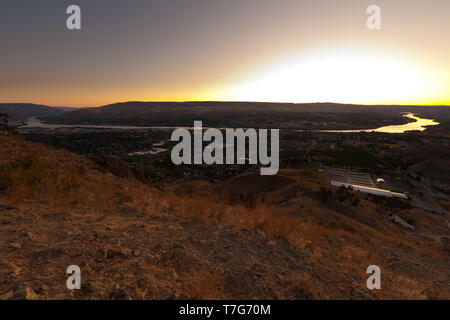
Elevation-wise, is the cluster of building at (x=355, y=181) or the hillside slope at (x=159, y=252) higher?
the hillside slope at (x=159, y=252)

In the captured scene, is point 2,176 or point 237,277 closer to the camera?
point 237,277

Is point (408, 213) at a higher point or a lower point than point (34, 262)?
lower

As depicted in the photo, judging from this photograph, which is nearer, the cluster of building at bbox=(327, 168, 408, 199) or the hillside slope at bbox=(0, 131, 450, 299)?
the hillside slope at bbox=(0, 131, 450, 299)

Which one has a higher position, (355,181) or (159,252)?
(159,252)

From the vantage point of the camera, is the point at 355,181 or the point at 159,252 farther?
the point at 355,181

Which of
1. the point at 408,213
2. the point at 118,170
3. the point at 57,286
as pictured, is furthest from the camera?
the point at 408,213

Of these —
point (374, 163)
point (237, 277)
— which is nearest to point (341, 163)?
point (374, 163)

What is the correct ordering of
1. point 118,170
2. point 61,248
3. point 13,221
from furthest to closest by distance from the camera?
point 118,170 → point 13,221 → point 61,248
